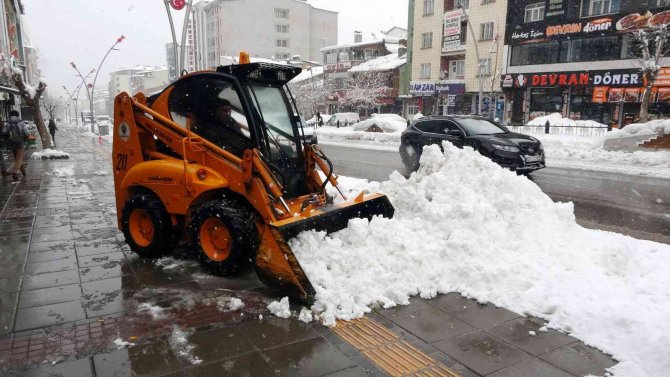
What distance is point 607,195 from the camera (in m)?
10.6

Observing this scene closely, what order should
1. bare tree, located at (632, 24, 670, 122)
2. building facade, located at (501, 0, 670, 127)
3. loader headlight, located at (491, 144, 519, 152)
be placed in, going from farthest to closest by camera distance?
1. building facade, located at (501, 0, 670, 127)
2. bare tree, located at (632, 24, 670, 122)
3. loader headlight, located at (491, 144, 519, 152)

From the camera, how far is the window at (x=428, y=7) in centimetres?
4166

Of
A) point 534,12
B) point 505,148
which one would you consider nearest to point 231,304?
point 505,148

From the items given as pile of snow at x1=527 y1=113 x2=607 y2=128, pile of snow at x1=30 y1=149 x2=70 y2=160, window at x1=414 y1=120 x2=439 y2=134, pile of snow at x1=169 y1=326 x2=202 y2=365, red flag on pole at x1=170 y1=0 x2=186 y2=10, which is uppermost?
red flag on pole at x1=170 y1=0 x2=186 y2=10

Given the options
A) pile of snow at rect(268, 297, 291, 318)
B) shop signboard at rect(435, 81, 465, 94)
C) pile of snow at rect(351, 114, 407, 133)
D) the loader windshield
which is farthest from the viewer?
shop signboard at rect(435, 81, 465, 94)

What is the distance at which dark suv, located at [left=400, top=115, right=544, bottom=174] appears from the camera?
38.1 ft

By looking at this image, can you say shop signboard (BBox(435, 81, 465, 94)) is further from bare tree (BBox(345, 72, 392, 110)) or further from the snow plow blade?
the snow plow blade

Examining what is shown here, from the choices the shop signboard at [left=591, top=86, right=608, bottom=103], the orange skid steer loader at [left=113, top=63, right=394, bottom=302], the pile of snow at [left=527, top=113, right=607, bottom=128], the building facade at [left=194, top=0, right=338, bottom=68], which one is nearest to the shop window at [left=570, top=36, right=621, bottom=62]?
the shop signboard at [left=591, top=86, right=608, bottom=103]

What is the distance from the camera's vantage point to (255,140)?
513 centimetres

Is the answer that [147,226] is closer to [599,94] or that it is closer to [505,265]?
[505,265]

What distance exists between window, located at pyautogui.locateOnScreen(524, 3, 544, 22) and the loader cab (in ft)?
110

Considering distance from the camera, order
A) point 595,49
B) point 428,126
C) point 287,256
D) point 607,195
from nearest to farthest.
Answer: point 287,256
point 607,195
point 428,126
point 595,49

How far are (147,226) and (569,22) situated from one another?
33550mm

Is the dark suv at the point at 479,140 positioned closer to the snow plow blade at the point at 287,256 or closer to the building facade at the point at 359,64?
the snow plow blade at the point at 287,256
